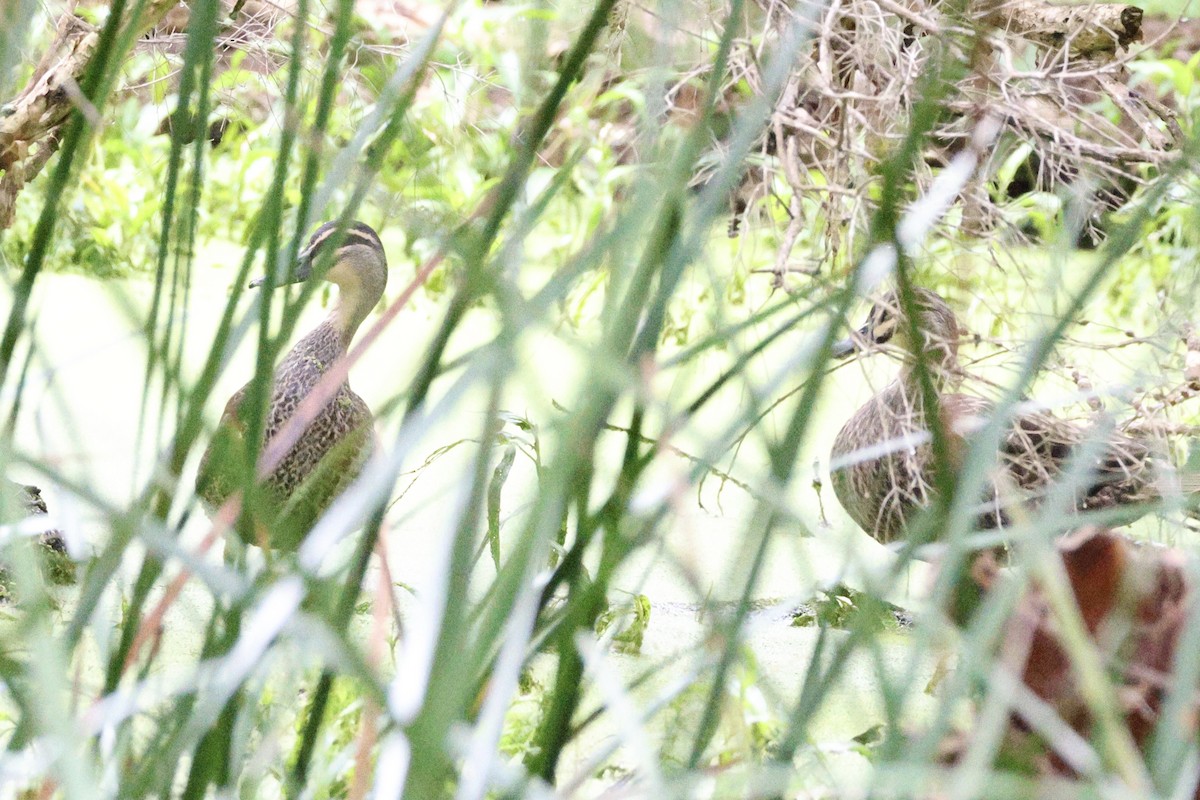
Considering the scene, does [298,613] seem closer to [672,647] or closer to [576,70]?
[576,70]

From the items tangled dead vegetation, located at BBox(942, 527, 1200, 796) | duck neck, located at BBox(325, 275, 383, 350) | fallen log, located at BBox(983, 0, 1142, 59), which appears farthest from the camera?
duck neck, located at BBox(325, 275, 383, 350)

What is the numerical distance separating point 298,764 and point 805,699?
0.22 meters

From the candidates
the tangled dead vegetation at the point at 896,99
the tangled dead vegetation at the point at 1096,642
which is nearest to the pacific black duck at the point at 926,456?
the tangled dead vegetation at the point at 896,99

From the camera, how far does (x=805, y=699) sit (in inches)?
18.8

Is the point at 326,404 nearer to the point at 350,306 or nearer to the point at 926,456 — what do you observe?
the point at 350,306

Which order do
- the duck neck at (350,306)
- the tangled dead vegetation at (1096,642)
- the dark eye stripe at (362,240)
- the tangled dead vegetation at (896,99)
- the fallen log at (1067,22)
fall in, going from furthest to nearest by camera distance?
the dark eye stripe at (362,240)
the duck neck at (350,306)
the fallen log at (1067,22)
the tangled dead vegetation at (896,99)
the tangled dead vegetation at (1096,642)

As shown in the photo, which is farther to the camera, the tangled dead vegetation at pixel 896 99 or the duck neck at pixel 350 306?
the duck neck at pixel 350 306

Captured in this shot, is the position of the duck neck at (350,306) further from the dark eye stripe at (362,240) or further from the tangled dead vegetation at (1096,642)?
the tangled dead vegetation at (1096,642)

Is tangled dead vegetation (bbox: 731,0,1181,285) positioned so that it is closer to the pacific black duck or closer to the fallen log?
the fallen log

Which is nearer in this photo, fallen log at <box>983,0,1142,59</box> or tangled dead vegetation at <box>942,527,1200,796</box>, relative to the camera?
tangled dead vegetation at <box>942,527,1200,796</box>

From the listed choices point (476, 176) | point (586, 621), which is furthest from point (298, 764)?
point (476, 176)

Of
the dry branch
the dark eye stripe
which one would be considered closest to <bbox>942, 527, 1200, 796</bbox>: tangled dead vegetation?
the dry branch

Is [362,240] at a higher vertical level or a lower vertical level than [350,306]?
higher

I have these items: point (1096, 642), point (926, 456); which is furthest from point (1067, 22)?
point (1096, 642)
